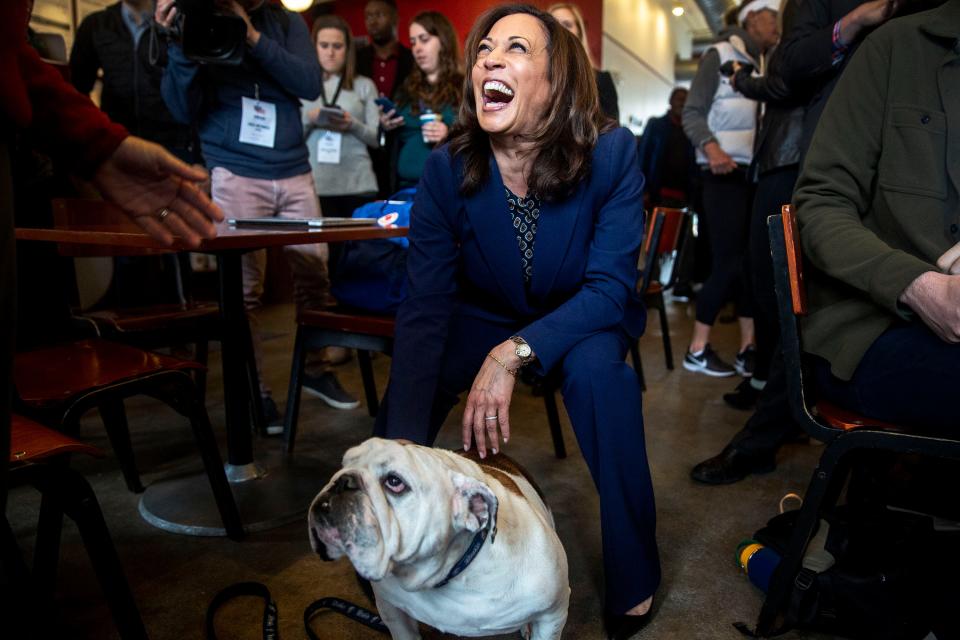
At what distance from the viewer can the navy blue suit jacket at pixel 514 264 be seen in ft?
5.24

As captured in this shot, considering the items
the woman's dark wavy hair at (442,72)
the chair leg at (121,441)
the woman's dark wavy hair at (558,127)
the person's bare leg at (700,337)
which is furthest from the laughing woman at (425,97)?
the person's bare leg at (700,337)

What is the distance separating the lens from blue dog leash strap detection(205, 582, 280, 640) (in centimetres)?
150

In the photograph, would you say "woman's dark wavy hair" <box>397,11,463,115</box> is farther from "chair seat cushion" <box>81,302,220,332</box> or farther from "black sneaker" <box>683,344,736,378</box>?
"black sneaker" <box>683,344,736,378</box>

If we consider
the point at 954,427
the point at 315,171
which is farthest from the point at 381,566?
the point at 315,171

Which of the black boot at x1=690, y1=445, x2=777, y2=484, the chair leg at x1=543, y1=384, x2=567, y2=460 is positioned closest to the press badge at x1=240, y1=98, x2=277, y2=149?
the chair leg at x1=543, y1=384, x2=567, y2=460

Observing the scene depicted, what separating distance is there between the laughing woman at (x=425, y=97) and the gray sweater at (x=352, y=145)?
0.28 m

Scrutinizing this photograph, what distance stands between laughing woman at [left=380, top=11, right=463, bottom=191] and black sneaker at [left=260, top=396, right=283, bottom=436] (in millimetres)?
1333

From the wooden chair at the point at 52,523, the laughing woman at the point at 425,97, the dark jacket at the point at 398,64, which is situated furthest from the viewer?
the dark jacket at the point at 398,64

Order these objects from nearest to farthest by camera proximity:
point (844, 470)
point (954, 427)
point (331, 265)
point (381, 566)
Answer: point (381, 566)
point (954, 427)
point (844, 470)
point (331, 265)

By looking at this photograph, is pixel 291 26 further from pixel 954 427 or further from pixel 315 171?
pixel 954 427

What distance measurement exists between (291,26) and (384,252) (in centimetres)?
114

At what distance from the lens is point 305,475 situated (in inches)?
93.4

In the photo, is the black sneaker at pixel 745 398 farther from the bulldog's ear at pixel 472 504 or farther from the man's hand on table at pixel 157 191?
the man's hand on table at pixel 157 191

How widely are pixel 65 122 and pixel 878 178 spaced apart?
5.39 feet
